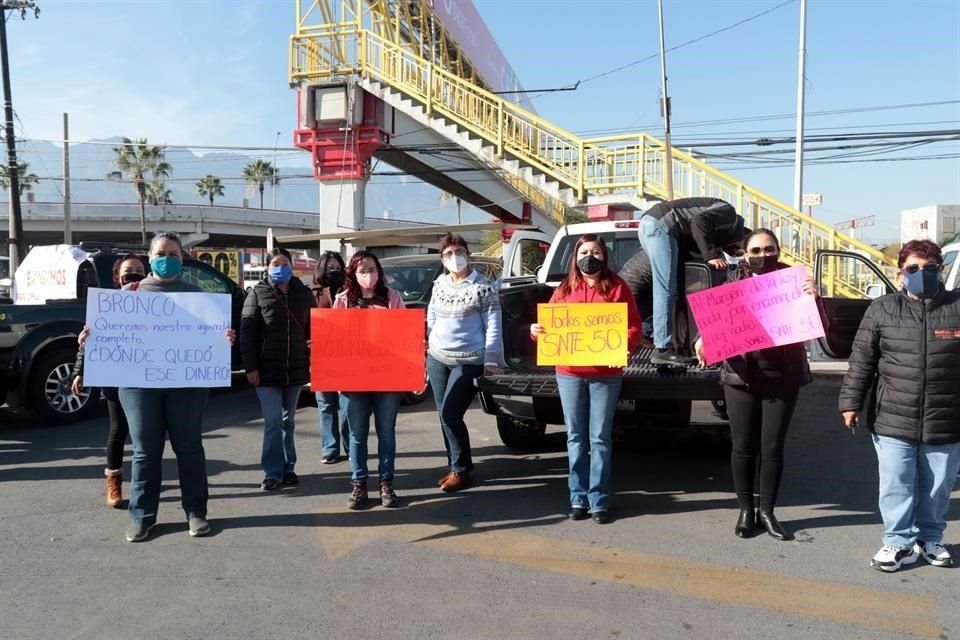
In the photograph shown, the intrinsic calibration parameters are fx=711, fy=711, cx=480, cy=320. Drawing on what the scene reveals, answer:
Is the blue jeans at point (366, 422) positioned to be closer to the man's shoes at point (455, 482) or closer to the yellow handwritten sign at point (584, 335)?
→ the man's shoes at point (455, 482)

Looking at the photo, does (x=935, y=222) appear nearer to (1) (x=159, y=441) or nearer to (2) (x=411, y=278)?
(2) (x=411, y=278)

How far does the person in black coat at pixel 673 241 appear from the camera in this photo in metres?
4.96

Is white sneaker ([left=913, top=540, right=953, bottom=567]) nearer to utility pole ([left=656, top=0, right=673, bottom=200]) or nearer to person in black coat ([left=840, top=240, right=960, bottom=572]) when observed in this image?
person in black coat ([left=840, top=240, right=960, bottom=572])

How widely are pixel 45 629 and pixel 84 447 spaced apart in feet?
12.5

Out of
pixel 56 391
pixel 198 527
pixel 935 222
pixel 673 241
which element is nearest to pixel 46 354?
pixel 56 391

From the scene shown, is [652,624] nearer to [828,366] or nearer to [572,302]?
[572,302]

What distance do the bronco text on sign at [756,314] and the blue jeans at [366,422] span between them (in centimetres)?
208

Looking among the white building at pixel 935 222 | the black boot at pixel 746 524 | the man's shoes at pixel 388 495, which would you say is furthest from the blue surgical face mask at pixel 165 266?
the white building at pixel 935 222

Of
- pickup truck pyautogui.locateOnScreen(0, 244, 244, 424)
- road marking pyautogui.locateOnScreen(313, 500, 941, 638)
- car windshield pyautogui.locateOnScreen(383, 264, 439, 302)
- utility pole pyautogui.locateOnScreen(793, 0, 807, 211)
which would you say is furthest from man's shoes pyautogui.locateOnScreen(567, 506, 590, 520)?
utility pole pyautogui.locateOnScreen(793, 0, 807, 211)

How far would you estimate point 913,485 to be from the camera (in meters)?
3.79

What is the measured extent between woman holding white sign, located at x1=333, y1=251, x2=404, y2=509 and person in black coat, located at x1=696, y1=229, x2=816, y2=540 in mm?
2090

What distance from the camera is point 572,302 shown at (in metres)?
4.54

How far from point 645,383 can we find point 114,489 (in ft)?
12.0

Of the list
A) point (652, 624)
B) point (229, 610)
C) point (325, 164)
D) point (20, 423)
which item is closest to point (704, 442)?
point (652, 624)
